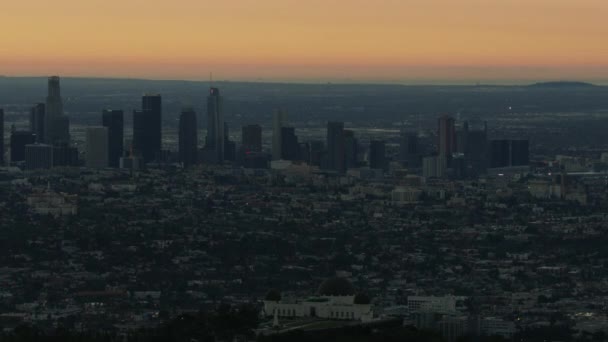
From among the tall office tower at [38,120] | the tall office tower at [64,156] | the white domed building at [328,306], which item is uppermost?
the white domed building at [328,306]

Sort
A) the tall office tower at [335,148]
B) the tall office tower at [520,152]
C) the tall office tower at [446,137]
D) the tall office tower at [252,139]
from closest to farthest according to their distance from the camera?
the tall office tower at [335,148], the tall office tower at [520,152], the tall office tower at [446,137], the tall office tower at [252,139]

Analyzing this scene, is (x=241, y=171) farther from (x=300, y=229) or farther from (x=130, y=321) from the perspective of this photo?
(x=130, y=321)

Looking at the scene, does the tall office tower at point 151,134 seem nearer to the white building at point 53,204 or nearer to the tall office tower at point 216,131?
the tall office tower at point 216,131

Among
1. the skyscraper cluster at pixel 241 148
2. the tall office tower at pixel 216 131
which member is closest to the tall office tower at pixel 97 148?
the skyscraper cluster at pixel 241 148

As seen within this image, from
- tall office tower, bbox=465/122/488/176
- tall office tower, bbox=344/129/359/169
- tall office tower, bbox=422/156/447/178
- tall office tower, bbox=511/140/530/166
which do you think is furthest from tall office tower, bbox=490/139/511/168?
tall office tower, bbox=344/129/359/169

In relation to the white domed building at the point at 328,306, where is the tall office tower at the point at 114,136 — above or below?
below

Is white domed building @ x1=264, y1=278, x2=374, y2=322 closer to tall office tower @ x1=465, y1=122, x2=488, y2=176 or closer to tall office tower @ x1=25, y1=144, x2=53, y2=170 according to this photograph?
tall office tower @ x1=25, y1=144, x2=53, y2=170
